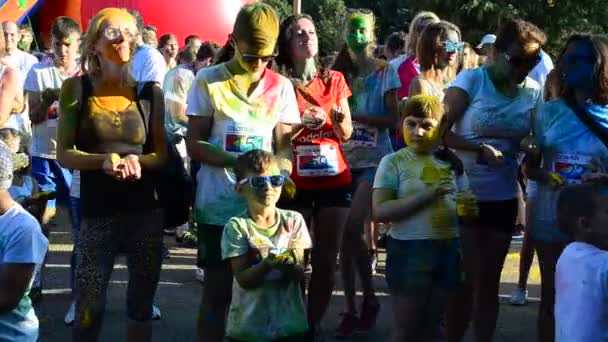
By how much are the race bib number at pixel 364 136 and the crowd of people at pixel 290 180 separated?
1.77ft

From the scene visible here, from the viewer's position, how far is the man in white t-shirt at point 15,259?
405cm

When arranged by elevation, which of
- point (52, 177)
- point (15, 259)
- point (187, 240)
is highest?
point (15, 259)

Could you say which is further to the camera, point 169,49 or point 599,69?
point 169,49

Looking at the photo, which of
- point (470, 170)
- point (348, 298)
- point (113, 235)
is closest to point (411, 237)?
point (470, 170)

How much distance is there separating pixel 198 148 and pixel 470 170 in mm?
1416

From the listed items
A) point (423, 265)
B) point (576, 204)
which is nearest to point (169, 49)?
point (423, 265)

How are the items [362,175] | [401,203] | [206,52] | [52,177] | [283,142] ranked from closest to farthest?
[401,203] < [283,142] < [362,175] < [52,177] < [206,52]

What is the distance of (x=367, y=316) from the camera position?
6.71 metres

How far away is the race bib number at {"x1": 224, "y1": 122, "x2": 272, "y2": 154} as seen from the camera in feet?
16.6

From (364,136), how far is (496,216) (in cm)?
124

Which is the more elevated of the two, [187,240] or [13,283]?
[13,283]

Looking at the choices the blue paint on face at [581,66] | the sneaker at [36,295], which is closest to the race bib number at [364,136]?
the blue paint on face at [581,66]

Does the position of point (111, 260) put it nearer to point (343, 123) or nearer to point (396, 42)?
point (343, 123)

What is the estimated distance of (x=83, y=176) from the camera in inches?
197
